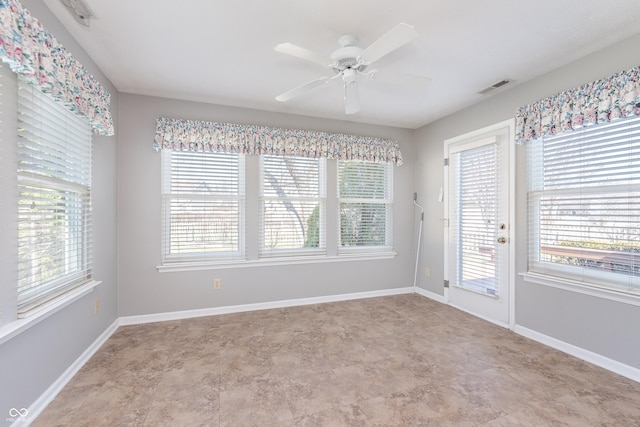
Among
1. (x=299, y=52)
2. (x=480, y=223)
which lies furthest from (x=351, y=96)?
(x=480, y=223)

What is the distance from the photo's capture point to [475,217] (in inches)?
137

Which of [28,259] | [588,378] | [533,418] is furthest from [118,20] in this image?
[588,378]

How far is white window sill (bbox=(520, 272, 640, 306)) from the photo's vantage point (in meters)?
2.15

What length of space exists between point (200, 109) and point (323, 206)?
1.89 m

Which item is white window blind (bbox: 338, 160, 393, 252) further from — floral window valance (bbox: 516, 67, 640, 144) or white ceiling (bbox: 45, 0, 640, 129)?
floral window valance (bbox: 516, 67, 640, 144)

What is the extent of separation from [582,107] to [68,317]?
13.9 feet

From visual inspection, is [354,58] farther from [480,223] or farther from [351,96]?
[480,223]

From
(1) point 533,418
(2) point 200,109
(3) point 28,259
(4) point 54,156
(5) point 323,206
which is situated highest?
(2) point 200,109

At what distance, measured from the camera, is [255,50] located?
7.70ft

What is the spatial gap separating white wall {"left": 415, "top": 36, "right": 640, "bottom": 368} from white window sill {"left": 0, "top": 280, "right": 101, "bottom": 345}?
383 centimetres

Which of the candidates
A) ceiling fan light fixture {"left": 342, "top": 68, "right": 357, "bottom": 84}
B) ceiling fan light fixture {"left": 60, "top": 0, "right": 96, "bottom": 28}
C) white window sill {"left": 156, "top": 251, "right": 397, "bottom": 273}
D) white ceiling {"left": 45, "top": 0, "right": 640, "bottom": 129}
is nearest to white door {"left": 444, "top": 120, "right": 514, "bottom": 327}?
white ceiling {"left": 45, "top": 0, "right": 640, "bottom": 129}

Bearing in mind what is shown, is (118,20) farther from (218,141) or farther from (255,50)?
(218,141)

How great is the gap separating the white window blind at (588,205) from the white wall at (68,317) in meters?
3.90

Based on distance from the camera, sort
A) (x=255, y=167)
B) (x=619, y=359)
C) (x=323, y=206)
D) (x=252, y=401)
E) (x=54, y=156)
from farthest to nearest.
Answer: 1. (x=323, y=206)
2. (x=255, y=167)
3. (x=619, y=359)
4. (x=54, y=156)
5. (x=252, y=401)
